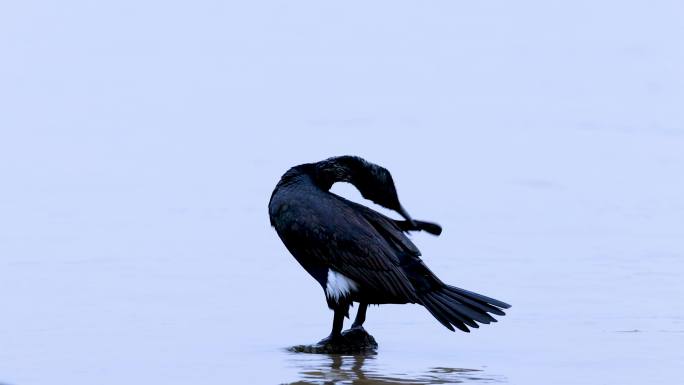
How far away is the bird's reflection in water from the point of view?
7840mm

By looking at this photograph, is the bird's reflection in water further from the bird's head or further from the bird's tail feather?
the bird's head

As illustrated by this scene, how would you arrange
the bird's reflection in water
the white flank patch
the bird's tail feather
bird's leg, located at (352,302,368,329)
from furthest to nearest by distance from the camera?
bird's leg, located at (352,302,368,329)
the white flank patch
the bird's tail feather
the bird's reflection in water

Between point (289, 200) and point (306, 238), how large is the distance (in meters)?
0.23

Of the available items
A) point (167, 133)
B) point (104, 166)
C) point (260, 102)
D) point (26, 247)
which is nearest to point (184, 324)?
point (26, 247)

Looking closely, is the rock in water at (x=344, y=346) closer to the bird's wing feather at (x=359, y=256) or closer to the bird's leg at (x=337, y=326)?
the bird's leg at (x=337, y=326)

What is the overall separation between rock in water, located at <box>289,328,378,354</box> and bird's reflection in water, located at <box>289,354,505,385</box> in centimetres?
17

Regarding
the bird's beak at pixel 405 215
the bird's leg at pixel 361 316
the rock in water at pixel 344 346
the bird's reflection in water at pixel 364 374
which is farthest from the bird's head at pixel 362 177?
the bird's reflection in water at pixel 364 374

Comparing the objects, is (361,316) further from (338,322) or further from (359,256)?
(359,256)

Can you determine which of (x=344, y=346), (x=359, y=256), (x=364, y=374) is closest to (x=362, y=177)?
(x=359, y=256)

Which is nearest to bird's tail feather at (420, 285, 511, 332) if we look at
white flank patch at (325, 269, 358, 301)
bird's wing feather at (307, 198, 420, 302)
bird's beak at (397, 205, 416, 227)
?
bird's wing feather at (307, 198, 420, 302)

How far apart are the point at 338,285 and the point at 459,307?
2.01 ft

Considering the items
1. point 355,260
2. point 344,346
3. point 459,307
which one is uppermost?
point 355,260

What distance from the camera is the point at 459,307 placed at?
8523mm

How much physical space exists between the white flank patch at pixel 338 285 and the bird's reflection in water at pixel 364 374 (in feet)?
1.19
